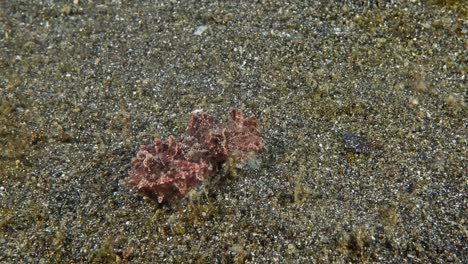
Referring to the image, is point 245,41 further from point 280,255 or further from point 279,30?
point 280,255

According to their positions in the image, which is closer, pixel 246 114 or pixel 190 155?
pixel 190 155

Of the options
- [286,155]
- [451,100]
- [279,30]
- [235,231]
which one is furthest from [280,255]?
[279,30]

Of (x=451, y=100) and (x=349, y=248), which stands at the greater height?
(x=451, y=100)

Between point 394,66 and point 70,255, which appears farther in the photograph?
point 394,66

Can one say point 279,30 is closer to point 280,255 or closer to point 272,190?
point 272,190

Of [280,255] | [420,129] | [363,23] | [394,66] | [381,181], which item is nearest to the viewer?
[280,255]

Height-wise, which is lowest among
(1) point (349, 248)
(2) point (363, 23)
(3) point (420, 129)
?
(1) point (349, 248)

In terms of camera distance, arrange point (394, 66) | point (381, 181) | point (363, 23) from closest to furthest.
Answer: point (381, 181)
point (394, 66)
point (363, 23)
